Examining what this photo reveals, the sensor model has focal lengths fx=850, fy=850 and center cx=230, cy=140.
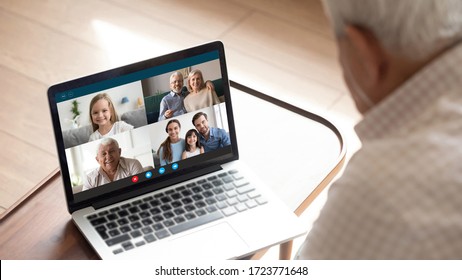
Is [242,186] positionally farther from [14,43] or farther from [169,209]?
[14,43]

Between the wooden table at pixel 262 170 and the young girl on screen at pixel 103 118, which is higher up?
the young girl on screen at pixel 103 118

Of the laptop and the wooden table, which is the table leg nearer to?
the wooden table

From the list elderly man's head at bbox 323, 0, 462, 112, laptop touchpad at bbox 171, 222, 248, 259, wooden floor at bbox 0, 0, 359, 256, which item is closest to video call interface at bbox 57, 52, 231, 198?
laptop touchpad at bbox 171, 222, 248, 259

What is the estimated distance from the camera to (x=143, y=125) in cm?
143

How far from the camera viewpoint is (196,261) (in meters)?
1.34

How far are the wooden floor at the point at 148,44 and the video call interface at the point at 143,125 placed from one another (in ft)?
3.44

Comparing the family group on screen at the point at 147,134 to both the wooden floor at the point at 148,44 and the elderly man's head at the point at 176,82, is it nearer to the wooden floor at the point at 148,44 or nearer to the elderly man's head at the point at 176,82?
the elderly man's head at the point at 176,82

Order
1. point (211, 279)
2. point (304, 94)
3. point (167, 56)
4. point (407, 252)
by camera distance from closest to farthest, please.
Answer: point (407, 252) < point (211, 279) < point (167, 56) < point (304, 94)

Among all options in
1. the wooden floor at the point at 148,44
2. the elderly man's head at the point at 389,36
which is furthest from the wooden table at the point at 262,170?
the wooden floor at the point at 148,44

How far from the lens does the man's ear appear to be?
904 millimetres

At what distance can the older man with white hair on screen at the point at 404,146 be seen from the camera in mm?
820

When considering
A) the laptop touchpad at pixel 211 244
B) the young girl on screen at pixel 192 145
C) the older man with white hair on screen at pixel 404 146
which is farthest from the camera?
the young girl on screen at pixel 192 145

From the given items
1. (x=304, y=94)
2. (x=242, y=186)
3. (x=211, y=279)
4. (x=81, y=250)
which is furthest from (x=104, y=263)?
(x=304, y=94)

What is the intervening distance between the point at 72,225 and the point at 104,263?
0.39ft
